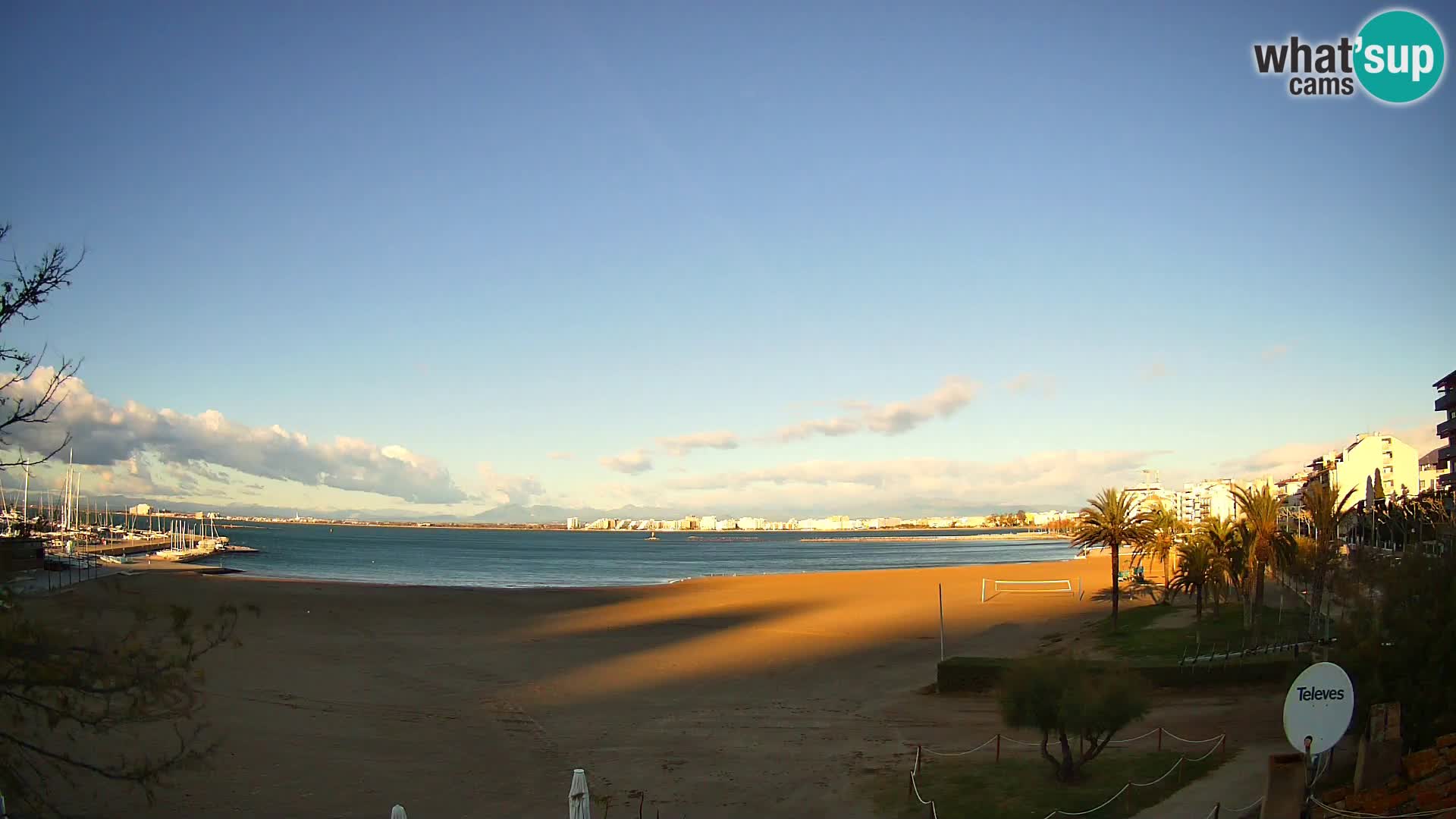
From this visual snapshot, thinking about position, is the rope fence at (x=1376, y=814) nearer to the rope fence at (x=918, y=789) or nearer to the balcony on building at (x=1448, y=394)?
the rope fence at (x=918, y=789)

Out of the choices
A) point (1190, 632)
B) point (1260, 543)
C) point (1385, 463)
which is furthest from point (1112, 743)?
point (1385, 463)

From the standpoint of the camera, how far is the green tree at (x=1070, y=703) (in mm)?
13578

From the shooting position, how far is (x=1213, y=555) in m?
30.2

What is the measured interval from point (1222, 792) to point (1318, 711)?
2.61 m

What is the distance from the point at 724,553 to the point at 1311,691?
13716 cm

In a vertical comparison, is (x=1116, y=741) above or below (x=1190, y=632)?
below

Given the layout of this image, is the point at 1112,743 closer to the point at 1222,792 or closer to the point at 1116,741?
the point at 1116,741

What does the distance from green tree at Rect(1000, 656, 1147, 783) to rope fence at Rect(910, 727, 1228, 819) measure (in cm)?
84

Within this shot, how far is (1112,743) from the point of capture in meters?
16.5

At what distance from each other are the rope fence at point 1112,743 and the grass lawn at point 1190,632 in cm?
827

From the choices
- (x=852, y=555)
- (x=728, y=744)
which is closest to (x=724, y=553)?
(x=852, y=555)

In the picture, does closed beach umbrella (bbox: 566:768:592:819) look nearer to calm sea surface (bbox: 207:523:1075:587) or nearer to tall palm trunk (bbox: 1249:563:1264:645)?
tall palm trunk (bbox: 1249:563:1264:645)

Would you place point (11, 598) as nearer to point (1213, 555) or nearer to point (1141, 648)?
point (1141, 648)

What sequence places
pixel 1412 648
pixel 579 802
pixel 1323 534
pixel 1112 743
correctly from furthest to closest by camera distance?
1. pixel 1323 534
2. pixel 1112 743
3. pixel 1412 648
4. pixel 579 802
